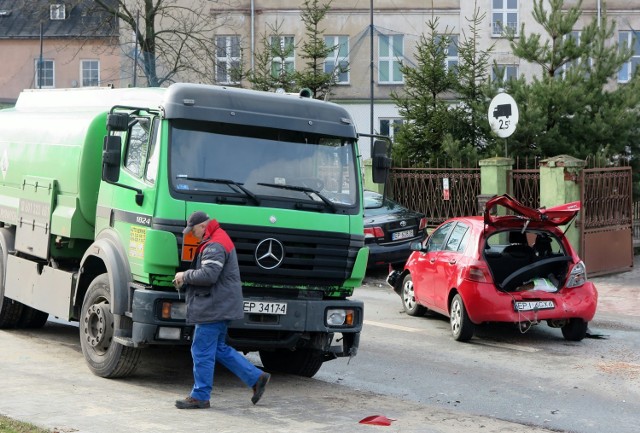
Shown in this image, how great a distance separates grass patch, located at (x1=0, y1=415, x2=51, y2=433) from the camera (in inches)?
310

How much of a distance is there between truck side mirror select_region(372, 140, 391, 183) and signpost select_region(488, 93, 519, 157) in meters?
8.96

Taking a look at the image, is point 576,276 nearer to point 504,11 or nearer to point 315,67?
point 315,67

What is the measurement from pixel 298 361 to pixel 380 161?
2.21 meters

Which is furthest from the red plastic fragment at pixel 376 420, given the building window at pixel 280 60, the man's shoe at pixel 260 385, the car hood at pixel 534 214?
the building window at pixel 280 60

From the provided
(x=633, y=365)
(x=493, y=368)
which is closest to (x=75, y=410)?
(x=493, y=368)

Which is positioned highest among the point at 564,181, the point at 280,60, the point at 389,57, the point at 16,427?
the point at 389,57

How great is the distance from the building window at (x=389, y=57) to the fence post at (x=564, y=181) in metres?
26.4

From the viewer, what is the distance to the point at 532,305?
13680mm

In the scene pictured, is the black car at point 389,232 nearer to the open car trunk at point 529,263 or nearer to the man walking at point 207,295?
the open car trunk at point 529,263

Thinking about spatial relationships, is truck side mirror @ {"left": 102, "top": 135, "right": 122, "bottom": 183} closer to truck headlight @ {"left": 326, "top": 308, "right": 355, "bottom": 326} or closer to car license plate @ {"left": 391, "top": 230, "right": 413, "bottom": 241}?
truck headlight @ {"left": 326, "top": 308, "right": 355, "bottom": 326}

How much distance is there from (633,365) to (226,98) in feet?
18.3

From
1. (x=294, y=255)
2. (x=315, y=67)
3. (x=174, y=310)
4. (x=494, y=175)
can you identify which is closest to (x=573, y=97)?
(x=494, y=175)

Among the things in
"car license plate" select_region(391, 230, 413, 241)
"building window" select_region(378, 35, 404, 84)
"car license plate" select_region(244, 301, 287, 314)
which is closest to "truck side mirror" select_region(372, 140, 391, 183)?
"car license plate" select_region(244, 301, 287, 314)

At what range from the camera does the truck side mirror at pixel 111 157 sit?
10.2 metres
